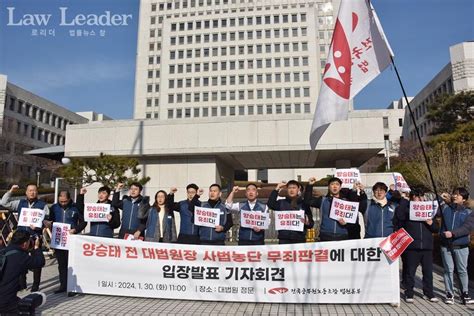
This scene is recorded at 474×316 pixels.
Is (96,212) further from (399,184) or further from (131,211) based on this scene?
(399,184)

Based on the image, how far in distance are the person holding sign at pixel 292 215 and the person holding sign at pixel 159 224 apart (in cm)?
197

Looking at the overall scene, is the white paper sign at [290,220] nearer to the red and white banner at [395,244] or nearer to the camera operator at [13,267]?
the red and white banner at [395,244]

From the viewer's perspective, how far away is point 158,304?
591 centimetres

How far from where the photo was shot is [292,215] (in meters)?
6.24

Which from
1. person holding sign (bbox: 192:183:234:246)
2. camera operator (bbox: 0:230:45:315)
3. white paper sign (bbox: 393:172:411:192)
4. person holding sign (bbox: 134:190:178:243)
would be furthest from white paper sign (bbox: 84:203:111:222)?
white paper sign (bbox: 393:172:411:192)

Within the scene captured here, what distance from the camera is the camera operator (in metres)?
4.38

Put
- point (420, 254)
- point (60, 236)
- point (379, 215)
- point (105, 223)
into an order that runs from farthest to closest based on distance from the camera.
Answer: point (105, 223) → point (60, 236) → point (379, 215) → point (420, 254)

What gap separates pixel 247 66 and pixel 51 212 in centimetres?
6298

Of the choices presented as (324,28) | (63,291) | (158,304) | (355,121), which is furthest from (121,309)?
(324,28)

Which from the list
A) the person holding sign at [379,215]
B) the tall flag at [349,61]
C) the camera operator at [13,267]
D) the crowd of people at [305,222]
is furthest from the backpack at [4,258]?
the person holding sign at [379,215]

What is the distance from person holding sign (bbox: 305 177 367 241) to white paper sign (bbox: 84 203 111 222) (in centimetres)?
381

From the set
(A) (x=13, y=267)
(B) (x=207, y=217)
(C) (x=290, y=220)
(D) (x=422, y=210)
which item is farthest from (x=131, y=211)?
(D) (x=422, y=210)

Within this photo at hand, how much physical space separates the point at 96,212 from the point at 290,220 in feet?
12.1

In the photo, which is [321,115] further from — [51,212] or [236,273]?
[51,212]
